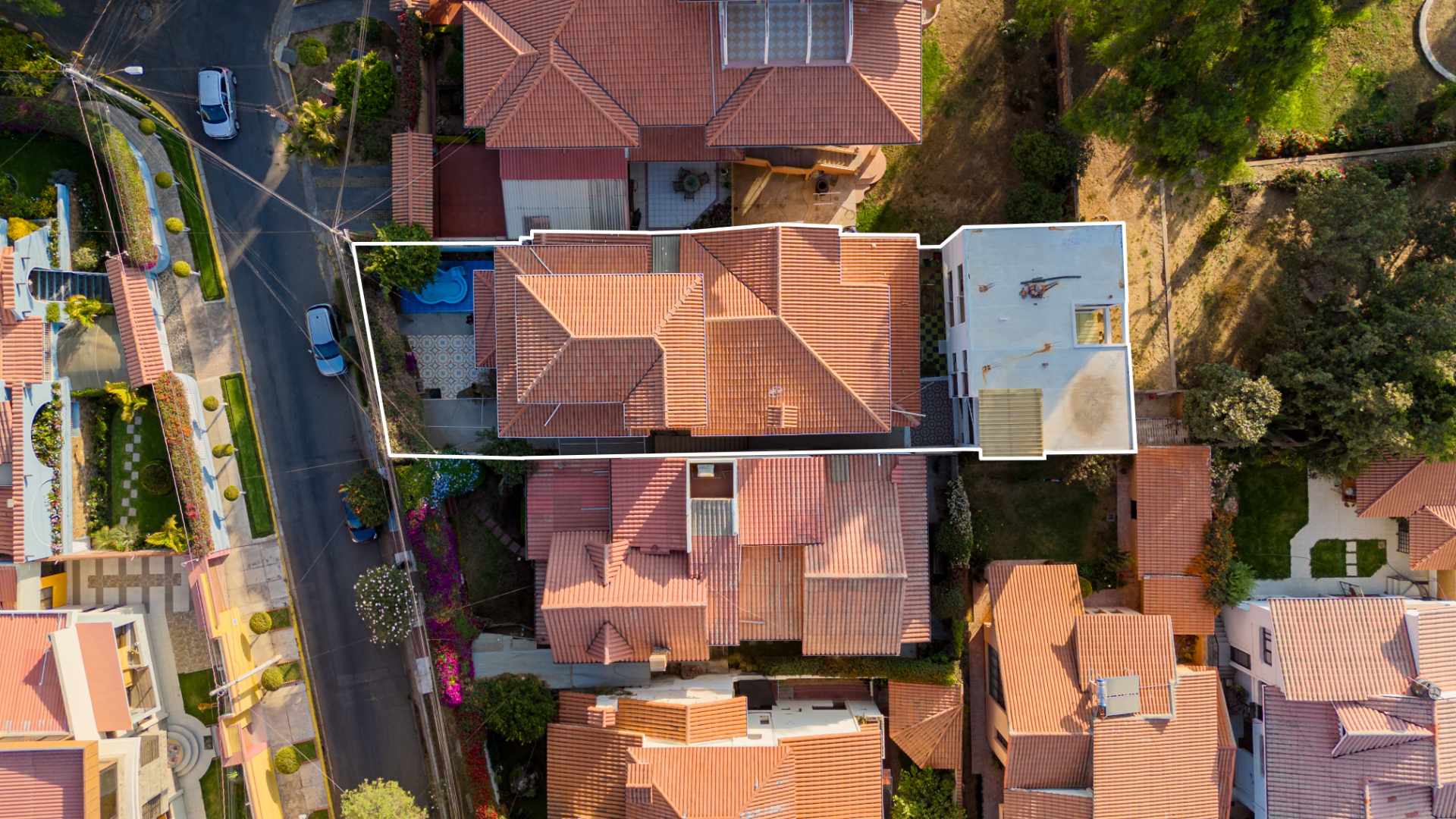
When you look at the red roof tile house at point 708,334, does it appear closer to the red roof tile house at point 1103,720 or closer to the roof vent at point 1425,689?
the red roof tile house at point 1103,720

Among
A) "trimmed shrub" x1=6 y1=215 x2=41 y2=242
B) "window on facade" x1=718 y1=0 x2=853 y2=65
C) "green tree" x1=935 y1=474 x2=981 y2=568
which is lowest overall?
"green tree" x1=935 y1=474 x2=981 y2=568

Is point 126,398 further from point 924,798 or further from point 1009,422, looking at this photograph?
point 924,798

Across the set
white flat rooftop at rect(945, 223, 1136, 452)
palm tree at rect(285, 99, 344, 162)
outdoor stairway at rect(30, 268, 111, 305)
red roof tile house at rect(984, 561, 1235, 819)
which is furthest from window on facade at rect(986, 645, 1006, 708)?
outdoor stairway at rect(30, 268, 111, 305)

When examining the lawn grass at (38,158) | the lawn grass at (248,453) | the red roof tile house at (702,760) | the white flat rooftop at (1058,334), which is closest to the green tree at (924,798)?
the red roof tile house at (702,760)

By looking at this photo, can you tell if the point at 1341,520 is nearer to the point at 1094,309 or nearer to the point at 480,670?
the point at 1094,309

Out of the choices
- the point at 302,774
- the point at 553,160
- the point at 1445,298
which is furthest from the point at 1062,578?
the point at 302,774

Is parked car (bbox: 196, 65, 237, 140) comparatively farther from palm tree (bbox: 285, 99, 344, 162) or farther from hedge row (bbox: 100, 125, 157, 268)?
hedge row (bbox: 100, 125, 157, 268)
